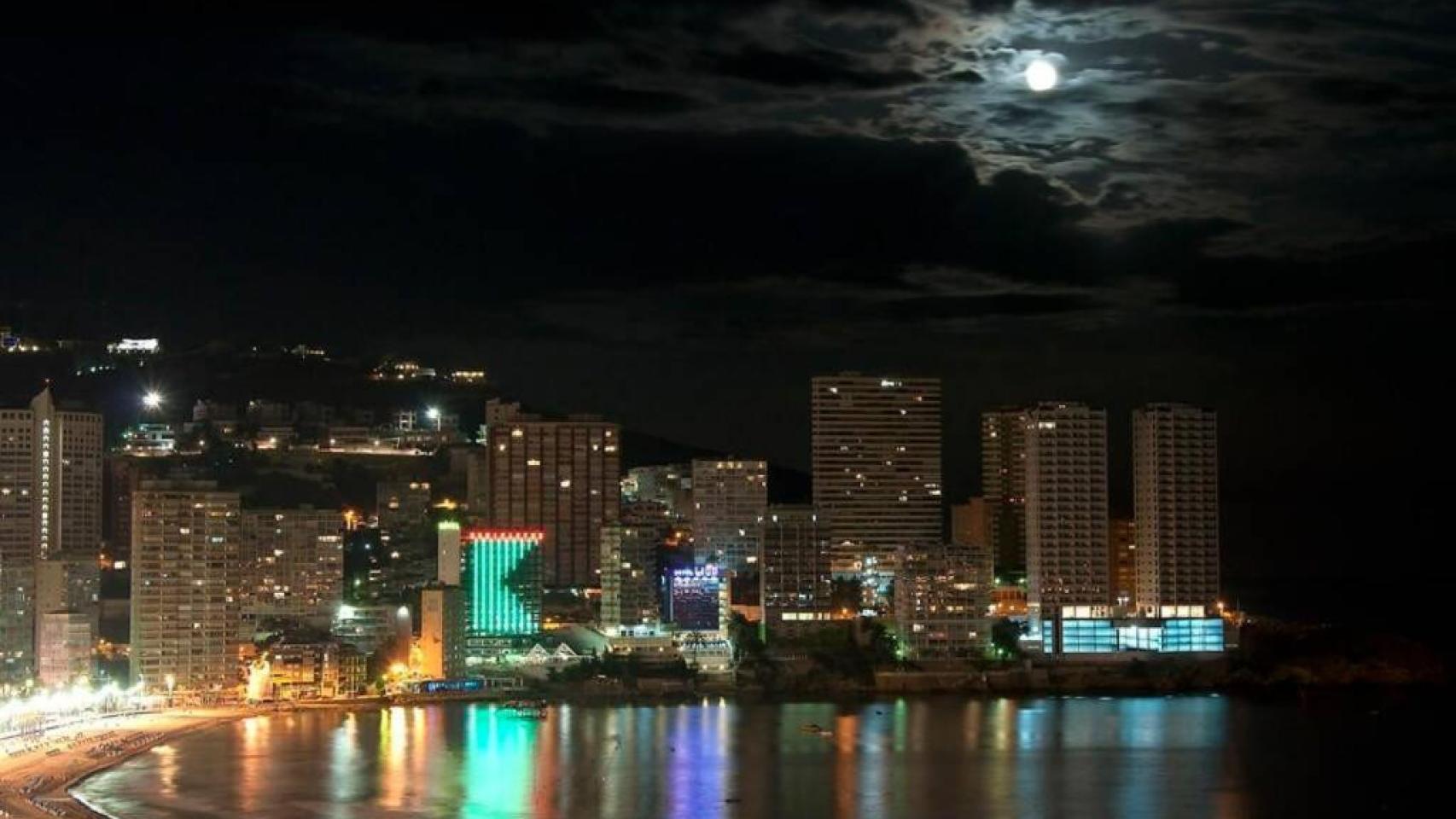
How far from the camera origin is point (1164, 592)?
138 ft

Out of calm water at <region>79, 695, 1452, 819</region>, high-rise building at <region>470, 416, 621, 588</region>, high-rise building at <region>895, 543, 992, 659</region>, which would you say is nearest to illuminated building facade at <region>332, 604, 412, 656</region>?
calm water at <region>79, 695, 1452, 819</region>

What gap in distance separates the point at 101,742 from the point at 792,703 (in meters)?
11.8

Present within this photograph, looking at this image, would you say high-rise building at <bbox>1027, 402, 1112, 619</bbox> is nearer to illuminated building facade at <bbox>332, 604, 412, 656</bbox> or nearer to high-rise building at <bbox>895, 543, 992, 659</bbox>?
high-rise building at <bbox>895, 543, 992, 659</bbox>

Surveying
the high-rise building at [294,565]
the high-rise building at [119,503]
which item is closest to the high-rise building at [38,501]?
the high-rise building at [119,503]

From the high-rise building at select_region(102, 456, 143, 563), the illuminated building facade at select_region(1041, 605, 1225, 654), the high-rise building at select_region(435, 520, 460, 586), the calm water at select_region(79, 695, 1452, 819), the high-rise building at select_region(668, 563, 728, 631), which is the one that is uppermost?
the high-rise building at select_region(102, 456, 143, 563)

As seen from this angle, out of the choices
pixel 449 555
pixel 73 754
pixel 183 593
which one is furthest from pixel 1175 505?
pixel 73 754

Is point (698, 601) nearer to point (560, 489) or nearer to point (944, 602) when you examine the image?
point (944, 602)

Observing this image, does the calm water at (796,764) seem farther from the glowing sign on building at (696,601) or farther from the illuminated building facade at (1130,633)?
the glowing sign on building at (696,601)

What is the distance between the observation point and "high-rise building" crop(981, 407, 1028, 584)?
46.3 metres

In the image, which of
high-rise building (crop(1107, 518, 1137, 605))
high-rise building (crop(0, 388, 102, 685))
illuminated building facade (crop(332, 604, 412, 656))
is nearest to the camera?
high-rise building (crop(0, 388, 102, 685))

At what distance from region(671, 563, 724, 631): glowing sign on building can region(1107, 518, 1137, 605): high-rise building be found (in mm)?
7493

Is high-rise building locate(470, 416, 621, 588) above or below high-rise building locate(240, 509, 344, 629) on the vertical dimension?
above

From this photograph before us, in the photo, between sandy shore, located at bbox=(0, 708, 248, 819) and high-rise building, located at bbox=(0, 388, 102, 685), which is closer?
sandy shore, located at bbox=(0, 708, 248, 819)

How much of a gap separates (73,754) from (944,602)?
56.5ft
